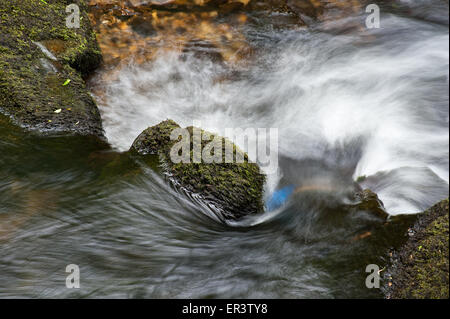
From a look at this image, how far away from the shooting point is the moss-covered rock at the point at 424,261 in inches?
118

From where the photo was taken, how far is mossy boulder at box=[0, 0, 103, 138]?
4852 millimetres

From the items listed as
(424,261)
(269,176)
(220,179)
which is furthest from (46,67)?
(424,261)

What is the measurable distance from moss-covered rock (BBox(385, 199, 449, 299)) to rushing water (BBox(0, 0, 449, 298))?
0.18 metres

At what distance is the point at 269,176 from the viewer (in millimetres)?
4844

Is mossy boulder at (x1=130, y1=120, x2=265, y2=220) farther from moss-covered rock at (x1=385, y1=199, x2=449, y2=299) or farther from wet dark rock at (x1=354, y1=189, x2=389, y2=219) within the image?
moss-covered rock at (x1=385, y1=199, x2=449, y2=299)

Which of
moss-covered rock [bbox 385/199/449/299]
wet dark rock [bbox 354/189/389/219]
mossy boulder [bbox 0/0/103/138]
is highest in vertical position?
mossy boulder [bbox 0/0/103/138]

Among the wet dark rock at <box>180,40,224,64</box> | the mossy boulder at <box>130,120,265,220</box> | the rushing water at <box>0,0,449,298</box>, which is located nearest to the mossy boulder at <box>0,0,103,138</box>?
the rushing water at <box>0,0,449,298</box>

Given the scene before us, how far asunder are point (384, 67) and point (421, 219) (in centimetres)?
277

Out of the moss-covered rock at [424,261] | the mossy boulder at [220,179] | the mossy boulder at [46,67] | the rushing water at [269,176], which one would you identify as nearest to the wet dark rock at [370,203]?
the rushing water at [269,176]

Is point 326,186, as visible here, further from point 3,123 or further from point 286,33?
point 3,123

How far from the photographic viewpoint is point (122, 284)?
3229 mm

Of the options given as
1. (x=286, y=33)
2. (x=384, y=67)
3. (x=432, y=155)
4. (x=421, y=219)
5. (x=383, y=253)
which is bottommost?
(x=383, y=253)
